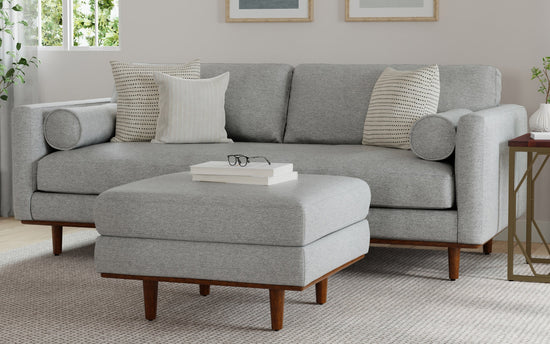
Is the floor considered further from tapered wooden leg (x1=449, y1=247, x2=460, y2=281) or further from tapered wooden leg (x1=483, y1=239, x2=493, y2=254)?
tapered wooden leg (x1=449, y1=247, x2=460, y2=281)

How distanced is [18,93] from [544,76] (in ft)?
10.2

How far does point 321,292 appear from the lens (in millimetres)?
2994

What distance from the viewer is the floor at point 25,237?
13.4 feet

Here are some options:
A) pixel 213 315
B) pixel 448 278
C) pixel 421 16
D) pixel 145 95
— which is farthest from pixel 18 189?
pixel 421 16

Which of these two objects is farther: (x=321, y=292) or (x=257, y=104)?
(x=257, y=104)

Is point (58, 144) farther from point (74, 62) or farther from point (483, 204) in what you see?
point (483, 204)

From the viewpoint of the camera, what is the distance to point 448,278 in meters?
3.45

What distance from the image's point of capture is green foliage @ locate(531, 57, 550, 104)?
4.05 meters

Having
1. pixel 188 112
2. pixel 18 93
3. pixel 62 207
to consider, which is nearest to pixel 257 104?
pixel 188 112

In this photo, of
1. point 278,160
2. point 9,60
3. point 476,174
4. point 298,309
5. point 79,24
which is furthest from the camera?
point 79,24

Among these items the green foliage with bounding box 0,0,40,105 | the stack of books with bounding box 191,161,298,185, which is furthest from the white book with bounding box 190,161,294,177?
the green foliage with bounding box 0,0,40,105

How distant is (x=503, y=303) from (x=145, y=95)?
2.05 meters

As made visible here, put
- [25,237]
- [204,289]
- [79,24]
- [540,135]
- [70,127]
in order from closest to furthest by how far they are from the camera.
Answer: [204,289]
[540,135]
[70,127]
[25,237]
[79,24]

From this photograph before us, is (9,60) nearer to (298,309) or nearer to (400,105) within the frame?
(400,105)
